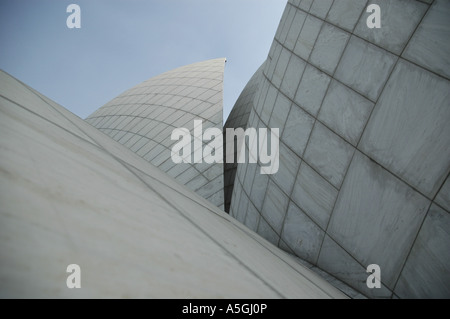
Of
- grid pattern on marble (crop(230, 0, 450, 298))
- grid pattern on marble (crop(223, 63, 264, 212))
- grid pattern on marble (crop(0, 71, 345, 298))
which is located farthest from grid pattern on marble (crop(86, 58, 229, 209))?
grid pattern on marble (crop(0, 71, 345, 298))

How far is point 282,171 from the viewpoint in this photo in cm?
642

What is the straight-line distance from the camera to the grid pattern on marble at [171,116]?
1268 centimetres

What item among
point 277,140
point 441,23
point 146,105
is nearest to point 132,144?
point 146,105

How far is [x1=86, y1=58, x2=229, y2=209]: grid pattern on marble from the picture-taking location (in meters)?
12.7

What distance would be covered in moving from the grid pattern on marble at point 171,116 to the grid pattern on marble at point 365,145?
5492mm

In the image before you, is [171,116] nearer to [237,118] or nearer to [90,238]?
[237,118]

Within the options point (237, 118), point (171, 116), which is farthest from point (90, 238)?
point (237, 118)

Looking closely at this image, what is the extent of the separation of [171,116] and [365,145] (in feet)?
43.9

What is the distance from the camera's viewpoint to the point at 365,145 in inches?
167

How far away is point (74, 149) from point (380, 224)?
380 cm

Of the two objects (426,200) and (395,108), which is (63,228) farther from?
(395,108)

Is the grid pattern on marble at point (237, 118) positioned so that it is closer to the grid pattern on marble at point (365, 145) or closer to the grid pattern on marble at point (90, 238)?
the grid pattern on marble at point (365, 145)

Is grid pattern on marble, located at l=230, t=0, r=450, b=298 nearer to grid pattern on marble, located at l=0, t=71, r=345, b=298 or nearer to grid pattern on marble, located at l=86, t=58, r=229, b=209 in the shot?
grid pattern on marble, located at l=0, t=71, r=345, b=298

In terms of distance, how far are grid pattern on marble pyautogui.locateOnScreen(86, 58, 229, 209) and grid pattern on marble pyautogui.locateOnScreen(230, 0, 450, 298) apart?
5.49 metres
